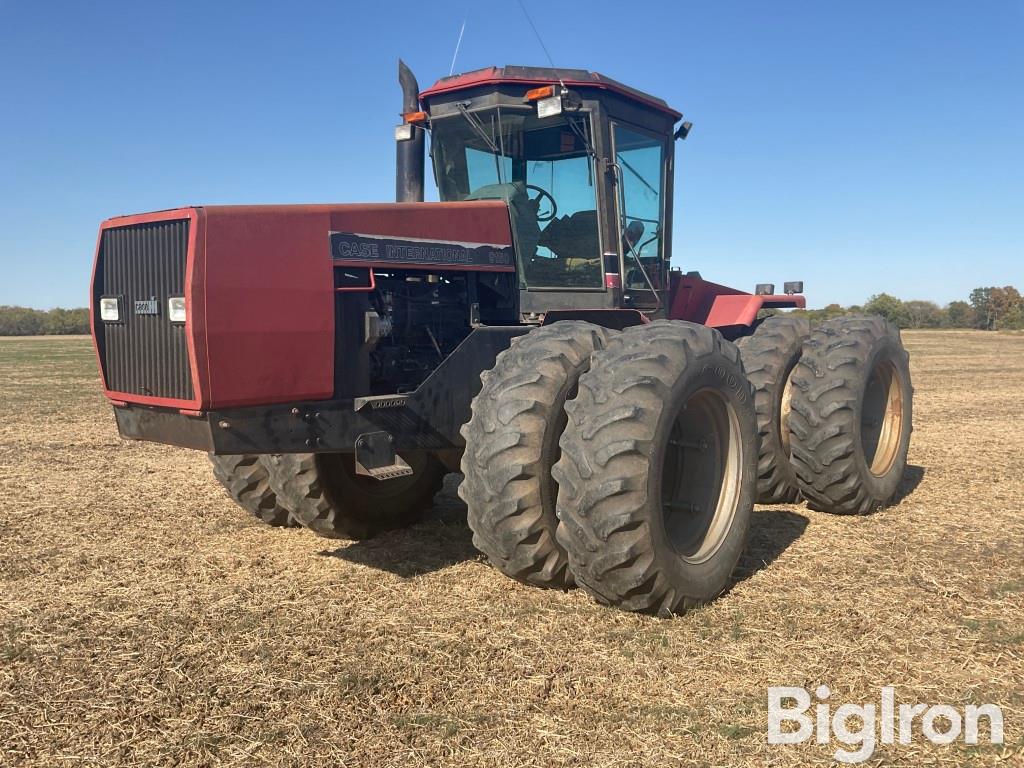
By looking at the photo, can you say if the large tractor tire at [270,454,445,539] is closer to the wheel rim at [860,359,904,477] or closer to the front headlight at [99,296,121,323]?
the front headlight at [99,296,121,323]

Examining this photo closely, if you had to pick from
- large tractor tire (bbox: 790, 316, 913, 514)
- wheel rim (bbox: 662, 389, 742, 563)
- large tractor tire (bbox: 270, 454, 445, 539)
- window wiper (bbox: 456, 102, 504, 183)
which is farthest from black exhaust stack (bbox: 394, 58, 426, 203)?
large tractor tire (bbox: 790, 316, 913, 514)

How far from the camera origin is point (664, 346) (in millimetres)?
4371

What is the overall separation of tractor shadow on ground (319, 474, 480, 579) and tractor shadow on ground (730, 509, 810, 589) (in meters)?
1.67

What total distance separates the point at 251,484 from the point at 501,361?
7.71 ft

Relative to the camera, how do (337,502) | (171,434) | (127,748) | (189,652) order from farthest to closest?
(337,502) < (171,434) < (189,652) < (127,748)

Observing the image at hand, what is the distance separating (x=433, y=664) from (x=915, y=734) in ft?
6.24

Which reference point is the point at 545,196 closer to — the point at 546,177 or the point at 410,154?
the point at 546,177

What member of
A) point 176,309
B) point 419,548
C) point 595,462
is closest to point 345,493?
point 419,548

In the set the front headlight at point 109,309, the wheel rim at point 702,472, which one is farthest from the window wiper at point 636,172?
the front headlight at point 109,309

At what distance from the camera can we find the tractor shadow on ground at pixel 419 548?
17.0 ft

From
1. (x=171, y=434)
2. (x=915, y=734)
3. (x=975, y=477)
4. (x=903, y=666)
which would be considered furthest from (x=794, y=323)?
(x=171, y=434)

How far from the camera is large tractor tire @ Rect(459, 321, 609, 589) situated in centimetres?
416

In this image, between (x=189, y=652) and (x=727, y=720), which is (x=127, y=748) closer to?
(x=189, y=652)

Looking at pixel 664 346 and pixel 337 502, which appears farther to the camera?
pixel 337 502
